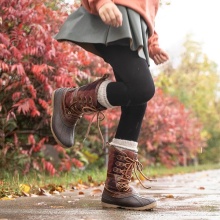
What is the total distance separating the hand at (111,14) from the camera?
8.91ft

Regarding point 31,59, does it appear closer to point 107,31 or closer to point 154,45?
point 154,45

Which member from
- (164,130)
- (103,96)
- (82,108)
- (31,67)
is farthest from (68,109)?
(164,130)

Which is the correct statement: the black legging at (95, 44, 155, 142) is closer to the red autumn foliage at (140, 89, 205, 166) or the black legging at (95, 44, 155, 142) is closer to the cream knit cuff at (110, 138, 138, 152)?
the cream knit cuff at (110, 138, 138, 152)

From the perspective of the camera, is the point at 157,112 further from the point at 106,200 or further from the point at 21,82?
the point at 106,200

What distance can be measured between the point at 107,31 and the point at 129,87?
312mm

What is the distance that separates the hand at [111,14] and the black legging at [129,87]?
220 millimetres

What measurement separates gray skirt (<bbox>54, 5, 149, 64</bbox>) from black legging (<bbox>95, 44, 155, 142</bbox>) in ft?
0.18

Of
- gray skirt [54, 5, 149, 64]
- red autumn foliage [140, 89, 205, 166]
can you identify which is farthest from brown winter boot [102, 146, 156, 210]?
red autumn foliage [140, 89, 205, 166]

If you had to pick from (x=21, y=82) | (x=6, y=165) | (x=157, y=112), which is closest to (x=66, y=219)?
(x=21, y=82)

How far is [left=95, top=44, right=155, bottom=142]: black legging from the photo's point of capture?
2.85m

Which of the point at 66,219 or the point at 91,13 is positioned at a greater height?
the point at 91,13

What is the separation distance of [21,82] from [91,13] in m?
2.61

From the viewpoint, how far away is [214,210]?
2873 millimetres

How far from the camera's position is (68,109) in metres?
3.15
